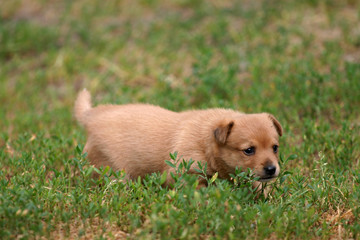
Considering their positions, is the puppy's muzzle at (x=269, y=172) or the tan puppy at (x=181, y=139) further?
the tan puppy at (x=181, y=139)

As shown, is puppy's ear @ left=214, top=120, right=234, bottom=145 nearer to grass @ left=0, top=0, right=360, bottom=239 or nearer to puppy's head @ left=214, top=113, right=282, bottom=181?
puppy's head @ left=214, top=113, right=282, bottom=181

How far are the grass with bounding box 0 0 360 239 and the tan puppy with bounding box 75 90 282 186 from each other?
0.68ft

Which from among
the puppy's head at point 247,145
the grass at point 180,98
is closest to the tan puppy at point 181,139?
A: the puppy's head at point 247,145

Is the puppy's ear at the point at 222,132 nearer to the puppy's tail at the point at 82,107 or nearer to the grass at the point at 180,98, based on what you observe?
the grass at the point at 180,98

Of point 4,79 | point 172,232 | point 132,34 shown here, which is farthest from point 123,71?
point 172,232

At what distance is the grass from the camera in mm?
3775

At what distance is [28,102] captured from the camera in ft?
27.5

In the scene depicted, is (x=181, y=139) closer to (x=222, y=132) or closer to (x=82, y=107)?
(x=222, y=132)

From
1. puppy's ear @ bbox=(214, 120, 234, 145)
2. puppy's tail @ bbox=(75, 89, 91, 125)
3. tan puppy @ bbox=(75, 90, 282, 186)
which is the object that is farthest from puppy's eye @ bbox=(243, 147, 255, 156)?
puppy's tail @ bbox=(75, 89, 91, 125)

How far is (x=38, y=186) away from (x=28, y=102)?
460cm

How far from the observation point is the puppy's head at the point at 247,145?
14.2 feet

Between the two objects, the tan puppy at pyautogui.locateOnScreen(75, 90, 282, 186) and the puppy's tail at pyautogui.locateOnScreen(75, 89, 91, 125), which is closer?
the tan puppy at pyautogui.locateOnScreen(75, 90, 282, 186)

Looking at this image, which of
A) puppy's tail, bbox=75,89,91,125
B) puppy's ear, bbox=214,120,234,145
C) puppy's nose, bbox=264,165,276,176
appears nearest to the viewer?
puppy's nose, bbox=264,165,276,176

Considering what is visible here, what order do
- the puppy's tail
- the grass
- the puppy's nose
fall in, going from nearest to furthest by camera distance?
the grass → the puppy's nose → the puppy's tail
